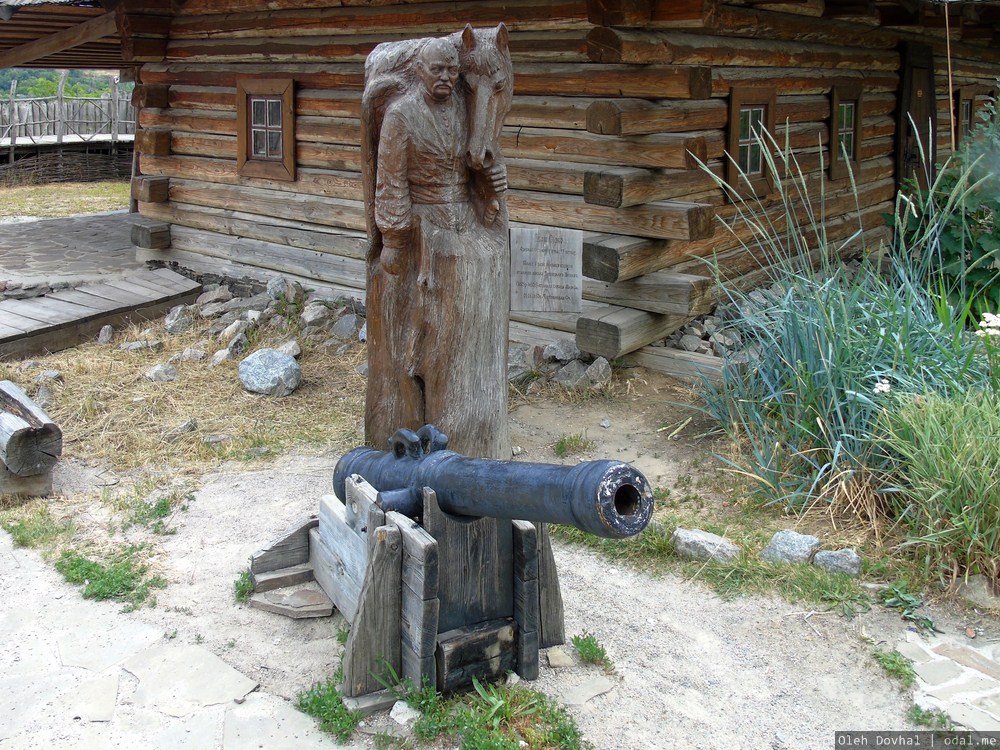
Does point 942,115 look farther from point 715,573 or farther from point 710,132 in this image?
point 715,573

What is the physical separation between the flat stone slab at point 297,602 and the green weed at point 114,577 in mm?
460

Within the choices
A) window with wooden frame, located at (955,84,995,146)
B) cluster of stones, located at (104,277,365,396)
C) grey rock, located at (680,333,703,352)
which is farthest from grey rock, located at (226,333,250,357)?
window with wooden frame, located at (955,84,995,146)

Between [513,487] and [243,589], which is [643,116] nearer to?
[243,589]

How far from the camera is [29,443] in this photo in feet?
16.6

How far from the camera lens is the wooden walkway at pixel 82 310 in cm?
763

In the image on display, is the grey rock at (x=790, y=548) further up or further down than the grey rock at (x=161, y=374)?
further down

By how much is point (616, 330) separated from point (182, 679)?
151 inches

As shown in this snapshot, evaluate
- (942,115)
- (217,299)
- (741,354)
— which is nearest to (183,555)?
(741,354)

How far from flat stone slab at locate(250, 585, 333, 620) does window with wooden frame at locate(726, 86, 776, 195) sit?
4.93m

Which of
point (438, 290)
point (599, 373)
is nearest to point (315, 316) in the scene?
point (599, 373)

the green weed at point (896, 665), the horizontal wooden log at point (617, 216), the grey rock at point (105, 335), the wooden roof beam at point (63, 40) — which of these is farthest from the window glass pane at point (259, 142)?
the green weed at point (896, 665)

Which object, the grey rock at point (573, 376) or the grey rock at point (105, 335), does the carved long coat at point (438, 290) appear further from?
the grey rock at point (105, 335)

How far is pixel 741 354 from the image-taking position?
5965 mm

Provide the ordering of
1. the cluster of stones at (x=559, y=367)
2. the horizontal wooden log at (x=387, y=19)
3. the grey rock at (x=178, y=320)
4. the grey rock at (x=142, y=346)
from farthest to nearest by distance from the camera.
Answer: the grey rock at (x=178, y=320), the grey rock at (x=142, y=346), the horizontal wooden log at (x=387, y=19), the cluster of stones at (x=559, y=367)
